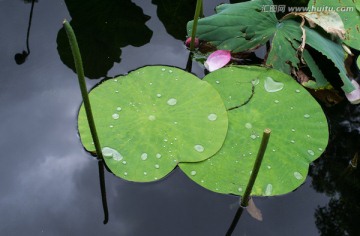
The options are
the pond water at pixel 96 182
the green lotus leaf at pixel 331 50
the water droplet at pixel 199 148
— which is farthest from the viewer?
the green lotus leaf at pixel 331 50

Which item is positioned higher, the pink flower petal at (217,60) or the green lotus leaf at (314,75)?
the pink flower petal at (217,60)

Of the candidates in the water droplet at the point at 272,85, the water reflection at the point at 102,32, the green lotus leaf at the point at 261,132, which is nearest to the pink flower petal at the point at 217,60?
the green lotus leaf at the point at 261,132

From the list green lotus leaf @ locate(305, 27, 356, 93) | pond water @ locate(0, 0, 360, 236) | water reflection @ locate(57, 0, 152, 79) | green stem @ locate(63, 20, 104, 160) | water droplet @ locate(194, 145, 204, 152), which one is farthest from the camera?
water reflection @ locate(57, 0, 152, 79)

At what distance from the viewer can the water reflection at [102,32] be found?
5.43ft

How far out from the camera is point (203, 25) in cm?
163

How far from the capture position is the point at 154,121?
55.4 inches

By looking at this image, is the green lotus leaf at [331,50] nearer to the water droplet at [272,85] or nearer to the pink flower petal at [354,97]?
the pink flower petal at [354,97]

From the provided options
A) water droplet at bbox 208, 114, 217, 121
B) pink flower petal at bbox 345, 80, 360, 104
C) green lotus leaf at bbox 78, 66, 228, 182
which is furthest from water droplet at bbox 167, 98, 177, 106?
pink flower petal at bbox 345, 80, 360, 104

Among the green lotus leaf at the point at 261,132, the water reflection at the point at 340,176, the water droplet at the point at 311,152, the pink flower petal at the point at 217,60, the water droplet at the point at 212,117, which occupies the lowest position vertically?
the water reflection at the point at 340,176

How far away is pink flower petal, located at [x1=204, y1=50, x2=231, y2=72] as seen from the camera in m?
1.63

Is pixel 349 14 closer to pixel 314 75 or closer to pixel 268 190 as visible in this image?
pixel 314 75

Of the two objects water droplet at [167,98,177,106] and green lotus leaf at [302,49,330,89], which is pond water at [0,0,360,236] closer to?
green lotus leaf at [302,49,330,89]

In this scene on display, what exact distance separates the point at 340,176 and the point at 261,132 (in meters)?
0.28

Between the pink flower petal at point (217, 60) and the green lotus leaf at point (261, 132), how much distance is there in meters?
0.04
